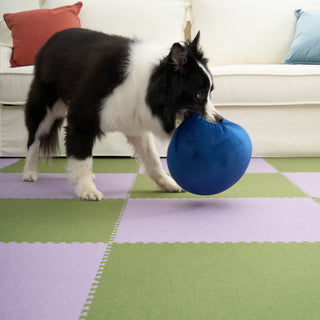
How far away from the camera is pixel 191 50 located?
72.4 inches

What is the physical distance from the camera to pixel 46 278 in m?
1.26

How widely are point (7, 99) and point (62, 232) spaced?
6.33 feet

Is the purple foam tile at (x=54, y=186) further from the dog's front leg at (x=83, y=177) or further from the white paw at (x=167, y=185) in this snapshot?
the white paw at (x=167, y=185)

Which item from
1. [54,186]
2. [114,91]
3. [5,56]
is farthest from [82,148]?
[5,56]

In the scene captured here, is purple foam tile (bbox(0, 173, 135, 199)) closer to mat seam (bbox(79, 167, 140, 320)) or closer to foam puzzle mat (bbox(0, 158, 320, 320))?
foam puzzle mat (bbox(0, 158, 320, 320))

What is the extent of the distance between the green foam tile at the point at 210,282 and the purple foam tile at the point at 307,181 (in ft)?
2.72

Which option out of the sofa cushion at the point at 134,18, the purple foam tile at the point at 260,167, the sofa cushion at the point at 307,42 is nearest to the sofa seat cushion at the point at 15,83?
the sofa cushion at the point at 134,18

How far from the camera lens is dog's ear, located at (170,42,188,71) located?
1.74 meters

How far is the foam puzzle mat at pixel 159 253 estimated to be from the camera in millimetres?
1099

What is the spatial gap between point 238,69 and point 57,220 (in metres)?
2.00

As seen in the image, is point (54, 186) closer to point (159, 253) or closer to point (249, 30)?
point (159, 253)

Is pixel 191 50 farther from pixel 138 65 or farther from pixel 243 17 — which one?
pixel 243 17

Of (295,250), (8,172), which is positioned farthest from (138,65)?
(8,172)

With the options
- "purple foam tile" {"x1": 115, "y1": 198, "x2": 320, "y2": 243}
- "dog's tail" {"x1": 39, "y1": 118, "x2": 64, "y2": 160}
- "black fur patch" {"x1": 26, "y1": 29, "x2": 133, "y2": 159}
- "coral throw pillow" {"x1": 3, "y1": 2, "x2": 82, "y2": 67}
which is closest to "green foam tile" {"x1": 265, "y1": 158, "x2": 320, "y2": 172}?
"purple foam tile" {"x1": 115, "y1": 198, "x2": 320, "y2": 243}
